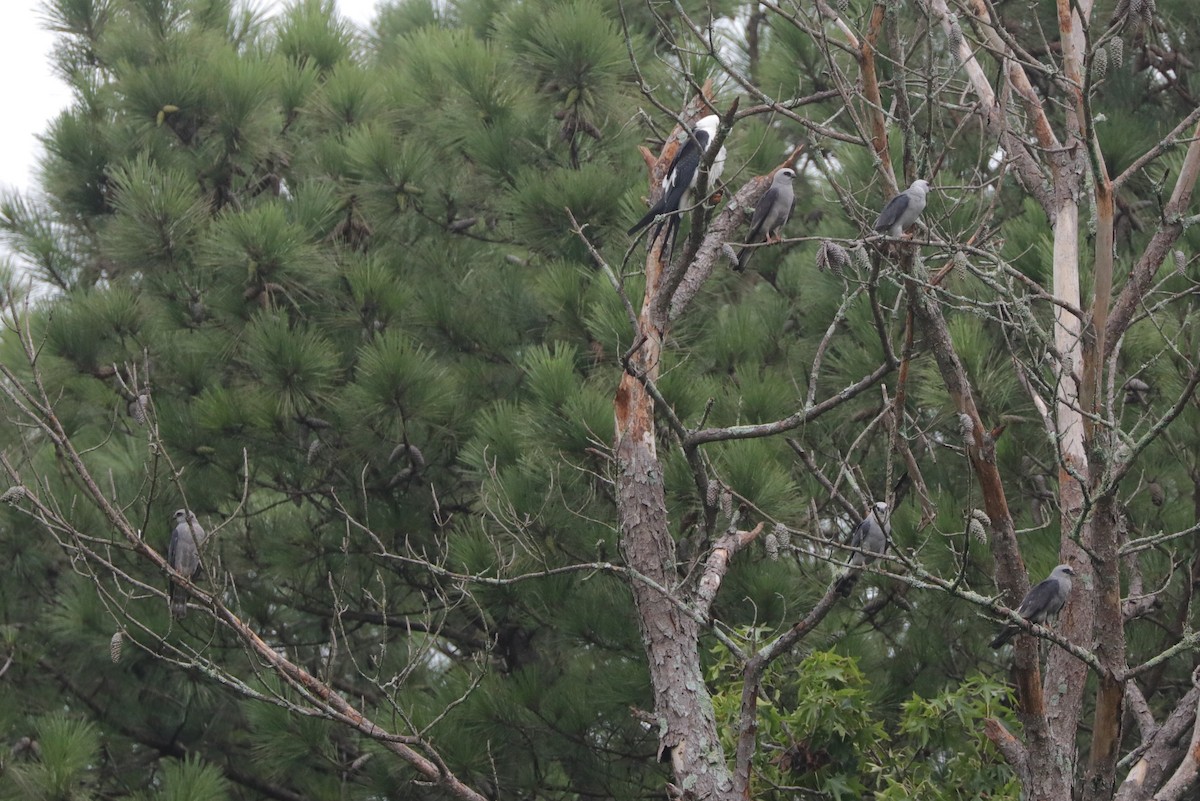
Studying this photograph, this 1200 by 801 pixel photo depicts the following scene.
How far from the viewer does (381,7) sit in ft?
32.3

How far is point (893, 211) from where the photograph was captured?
339 centimetres

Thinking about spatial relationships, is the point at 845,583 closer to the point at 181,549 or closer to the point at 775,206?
the point at 775,206

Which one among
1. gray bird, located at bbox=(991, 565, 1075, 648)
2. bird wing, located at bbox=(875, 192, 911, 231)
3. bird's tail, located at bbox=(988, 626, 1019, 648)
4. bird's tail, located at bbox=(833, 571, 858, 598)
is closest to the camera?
bird's tail, located at bbox=(833, 571, 858, 598)

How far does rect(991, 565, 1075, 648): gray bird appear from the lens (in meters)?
3.50

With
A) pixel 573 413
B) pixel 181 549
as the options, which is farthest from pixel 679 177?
pixel 181 549

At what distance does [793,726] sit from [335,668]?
2.82m

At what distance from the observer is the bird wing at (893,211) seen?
3320 mm

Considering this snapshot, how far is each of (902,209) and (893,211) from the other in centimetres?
3

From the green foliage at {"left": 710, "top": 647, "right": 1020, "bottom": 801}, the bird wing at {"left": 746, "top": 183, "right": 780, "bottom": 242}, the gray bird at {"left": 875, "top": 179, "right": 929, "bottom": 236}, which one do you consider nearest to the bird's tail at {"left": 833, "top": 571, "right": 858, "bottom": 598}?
the green foliage at {"left": 710, "top": 647, "right": 1020, "bottom": 801}

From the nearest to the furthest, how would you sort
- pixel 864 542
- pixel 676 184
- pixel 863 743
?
1. pixel 863 743
2. pixel 864 542
3. pixel 676 184

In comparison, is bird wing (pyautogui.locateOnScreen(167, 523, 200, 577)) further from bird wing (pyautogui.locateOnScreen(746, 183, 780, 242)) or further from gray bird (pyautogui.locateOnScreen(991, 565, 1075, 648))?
gray bird (pyautogui.locateOnScreen(991, 565, 1075, 648))

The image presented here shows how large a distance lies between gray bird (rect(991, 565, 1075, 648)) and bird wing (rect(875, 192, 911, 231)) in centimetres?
102

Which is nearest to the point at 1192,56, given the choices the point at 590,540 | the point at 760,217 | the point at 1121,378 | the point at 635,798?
the point at 1121,378

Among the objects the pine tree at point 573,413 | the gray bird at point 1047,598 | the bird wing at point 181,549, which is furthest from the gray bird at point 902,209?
the bird wing at point 181,549
